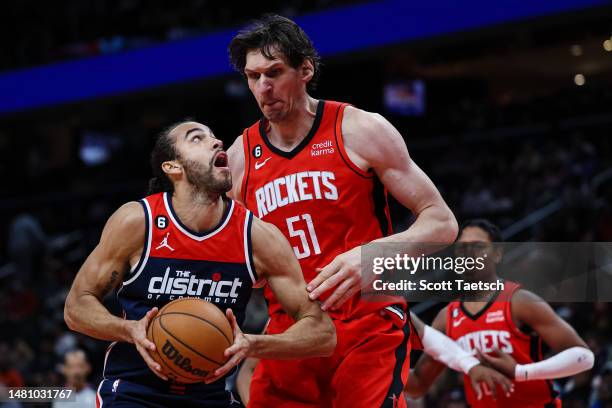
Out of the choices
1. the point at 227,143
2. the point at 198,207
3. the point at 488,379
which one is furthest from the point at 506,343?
the point at 227,143

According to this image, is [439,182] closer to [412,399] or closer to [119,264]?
[412,399]

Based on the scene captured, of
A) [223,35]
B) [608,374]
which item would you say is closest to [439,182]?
[223,35]

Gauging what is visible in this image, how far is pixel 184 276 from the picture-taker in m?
3.57

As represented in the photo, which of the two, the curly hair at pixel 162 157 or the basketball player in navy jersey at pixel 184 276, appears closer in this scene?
the basketball player in navy jersey at pixel 184 276

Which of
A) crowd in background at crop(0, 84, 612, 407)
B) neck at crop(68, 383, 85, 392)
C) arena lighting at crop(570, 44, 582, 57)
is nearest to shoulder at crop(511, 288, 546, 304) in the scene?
crowd in background at crop(0, 84, 612, 407)

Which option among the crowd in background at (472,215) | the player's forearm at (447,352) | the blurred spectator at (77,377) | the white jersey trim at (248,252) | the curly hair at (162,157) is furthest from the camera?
the crowd in background at (472,215)

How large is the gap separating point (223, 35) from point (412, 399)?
8.08m

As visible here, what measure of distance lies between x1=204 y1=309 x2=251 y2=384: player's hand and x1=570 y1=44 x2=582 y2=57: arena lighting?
46.7 feet

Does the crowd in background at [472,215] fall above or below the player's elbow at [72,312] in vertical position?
above

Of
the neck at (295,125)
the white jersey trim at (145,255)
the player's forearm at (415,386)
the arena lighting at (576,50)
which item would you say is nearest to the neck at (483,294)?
the player's forearm at (415,386)

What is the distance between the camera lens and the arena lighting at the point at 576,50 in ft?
53.8

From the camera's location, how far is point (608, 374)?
705cm

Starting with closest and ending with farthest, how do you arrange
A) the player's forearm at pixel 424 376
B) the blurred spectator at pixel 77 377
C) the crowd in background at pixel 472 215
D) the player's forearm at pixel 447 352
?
the player's forearm at pixel 447 352 → the player's forearm at pixel 424 376 → the blurred spectator at pixel 77 377 → the crowd in background at pixel 472 215

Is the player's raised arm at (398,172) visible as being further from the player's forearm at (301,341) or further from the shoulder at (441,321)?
the shoulder at (441,321)
